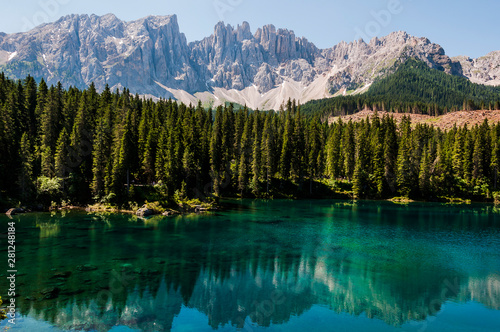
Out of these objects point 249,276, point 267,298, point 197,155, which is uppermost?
point 197,155

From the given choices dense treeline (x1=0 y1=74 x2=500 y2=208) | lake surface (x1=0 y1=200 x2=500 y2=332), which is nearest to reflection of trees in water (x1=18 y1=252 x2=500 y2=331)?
lake surface (x1=0 y1=200 x2=500 y2=332)

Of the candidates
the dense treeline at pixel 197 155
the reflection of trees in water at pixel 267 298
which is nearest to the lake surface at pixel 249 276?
the reflection of trees in water at pixel 267 298

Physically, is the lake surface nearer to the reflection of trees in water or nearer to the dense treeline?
the reflection of trees in water

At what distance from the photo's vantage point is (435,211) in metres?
80.3

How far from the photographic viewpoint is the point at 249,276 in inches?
1310

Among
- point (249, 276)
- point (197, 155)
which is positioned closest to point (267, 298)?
point (249, 276)

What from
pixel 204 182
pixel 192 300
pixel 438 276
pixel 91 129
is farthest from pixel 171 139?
pixel 438 276

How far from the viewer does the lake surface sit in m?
24.6

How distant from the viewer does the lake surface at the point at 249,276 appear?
2459 cm

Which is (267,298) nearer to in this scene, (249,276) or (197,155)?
(249,276)

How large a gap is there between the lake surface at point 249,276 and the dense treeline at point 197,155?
14.5 m

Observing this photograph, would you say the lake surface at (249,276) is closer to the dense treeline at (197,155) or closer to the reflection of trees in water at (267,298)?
the reflection of trees in water at (267,298)

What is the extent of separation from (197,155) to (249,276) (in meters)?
50.8

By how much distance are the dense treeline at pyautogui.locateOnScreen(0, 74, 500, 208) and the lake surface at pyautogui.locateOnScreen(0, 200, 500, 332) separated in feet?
47.7
